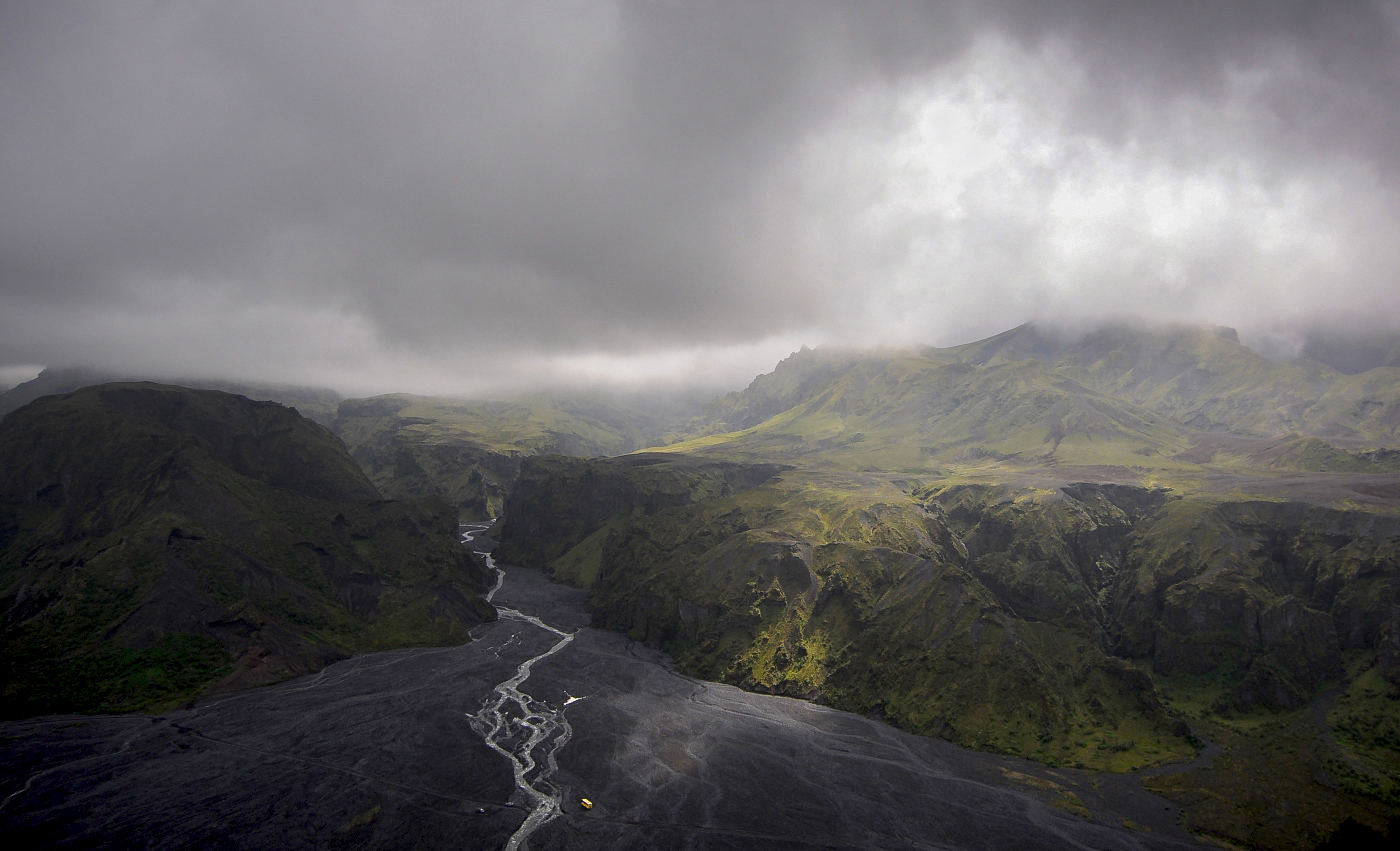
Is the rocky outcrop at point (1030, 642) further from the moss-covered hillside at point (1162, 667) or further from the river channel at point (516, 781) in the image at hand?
the river channel at point (516, 781)

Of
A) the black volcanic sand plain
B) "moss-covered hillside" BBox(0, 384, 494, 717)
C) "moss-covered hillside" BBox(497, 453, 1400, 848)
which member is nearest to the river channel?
the black volcanic sand plain

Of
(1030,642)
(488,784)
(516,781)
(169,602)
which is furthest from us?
(1030,642)

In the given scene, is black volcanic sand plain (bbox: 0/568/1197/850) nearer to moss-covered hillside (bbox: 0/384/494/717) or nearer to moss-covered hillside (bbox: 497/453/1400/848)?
moss-covered hillside (bbox: 0/384/494/717)

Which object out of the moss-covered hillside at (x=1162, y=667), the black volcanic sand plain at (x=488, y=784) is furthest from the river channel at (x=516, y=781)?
the moss-covered hillside at (x=1162, y=667)

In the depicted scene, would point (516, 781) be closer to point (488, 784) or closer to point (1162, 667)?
point (488, 784)

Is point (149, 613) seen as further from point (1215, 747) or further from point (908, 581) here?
point (1215, 747)

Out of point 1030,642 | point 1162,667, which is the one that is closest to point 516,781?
point 1030,642

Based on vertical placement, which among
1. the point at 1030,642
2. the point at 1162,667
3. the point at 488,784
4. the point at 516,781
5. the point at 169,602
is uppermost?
the point at 169,602
